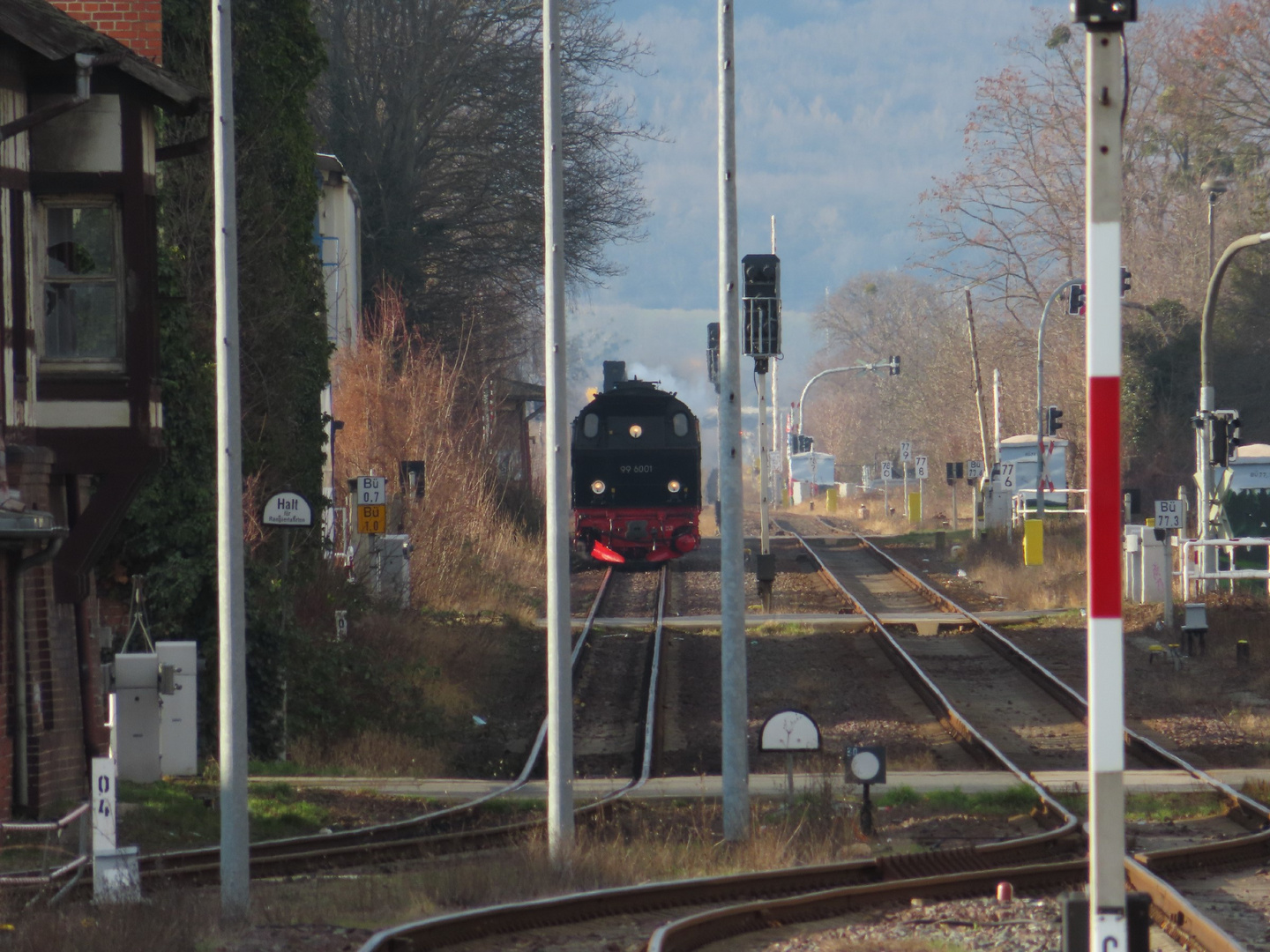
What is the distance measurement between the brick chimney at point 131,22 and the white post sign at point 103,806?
8.83 meters

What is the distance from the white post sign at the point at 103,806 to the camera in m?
8.95

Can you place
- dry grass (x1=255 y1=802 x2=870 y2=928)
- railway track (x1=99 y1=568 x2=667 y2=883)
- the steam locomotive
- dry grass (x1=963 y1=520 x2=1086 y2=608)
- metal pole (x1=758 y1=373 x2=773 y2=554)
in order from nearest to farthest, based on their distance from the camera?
dry grass (x1=255 y1=802 x2=870 y2=928) < railway track (x1=99 y1=568 x2=667 y2=883) < dry grass (x1=963 y1=520 x2=1086 y2=608) < metal pole (x1=758 y1=373 x2=773 y2=554) < the steam locomotive

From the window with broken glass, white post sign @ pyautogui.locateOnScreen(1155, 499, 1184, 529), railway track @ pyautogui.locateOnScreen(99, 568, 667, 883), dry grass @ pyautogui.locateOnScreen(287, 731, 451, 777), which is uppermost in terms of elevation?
the window with broken glass

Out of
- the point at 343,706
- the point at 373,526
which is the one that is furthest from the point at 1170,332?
the point at 343,706

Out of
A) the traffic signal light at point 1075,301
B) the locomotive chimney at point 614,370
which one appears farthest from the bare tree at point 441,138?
the traffic signal light at point 1075,301

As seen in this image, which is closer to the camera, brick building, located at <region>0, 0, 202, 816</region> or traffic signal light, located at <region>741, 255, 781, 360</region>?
brick building, located at <region>0, 0, 202, 816</region>

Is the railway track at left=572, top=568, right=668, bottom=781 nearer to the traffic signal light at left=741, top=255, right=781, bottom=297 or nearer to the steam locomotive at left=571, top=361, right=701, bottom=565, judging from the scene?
the steam locomotive at left=571, top=361, right=701, bottom=565

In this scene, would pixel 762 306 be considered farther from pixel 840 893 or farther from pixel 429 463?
pixel 429 463

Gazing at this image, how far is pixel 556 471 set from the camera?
36.3ft

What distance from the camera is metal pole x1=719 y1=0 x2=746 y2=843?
11.3 m

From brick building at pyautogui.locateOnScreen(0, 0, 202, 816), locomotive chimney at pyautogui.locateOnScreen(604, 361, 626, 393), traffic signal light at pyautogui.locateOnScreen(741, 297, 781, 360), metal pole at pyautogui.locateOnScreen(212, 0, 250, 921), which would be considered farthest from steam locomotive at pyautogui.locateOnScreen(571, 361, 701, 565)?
metal pole at pyautogui.locateOnScreen(212, 0, 250, 921)

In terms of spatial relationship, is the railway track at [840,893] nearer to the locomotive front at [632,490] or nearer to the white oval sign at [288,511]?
the white oval sign at [288,511]

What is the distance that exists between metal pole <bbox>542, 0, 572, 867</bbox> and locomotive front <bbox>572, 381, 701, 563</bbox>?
65.0 feet

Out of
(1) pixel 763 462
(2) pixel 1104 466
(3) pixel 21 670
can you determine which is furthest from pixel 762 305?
(2) pixel 1104 466
